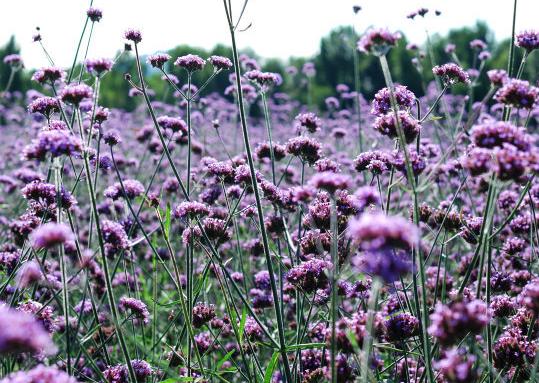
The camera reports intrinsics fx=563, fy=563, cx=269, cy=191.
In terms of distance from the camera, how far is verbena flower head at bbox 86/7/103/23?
3641 mm

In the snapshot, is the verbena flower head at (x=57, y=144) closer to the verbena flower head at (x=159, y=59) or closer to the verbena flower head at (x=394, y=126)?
the verbena flower head at (x=394, y=126)

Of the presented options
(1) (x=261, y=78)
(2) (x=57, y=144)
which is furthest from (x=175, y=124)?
(2) (x=57, y=144)

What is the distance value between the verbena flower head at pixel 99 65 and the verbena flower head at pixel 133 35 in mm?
557

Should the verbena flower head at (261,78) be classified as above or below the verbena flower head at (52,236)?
above

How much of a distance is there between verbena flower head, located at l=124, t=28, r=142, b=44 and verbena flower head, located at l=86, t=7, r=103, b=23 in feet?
1.76

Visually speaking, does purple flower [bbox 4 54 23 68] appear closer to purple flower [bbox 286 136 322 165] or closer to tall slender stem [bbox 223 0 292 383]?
purple flower [bbox 286 136 322 165]

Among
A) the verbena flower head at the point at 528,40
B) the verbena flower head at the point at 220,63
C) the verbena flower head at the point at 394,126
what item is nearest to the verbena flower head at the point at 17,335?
the verbena flower head at the point at 394,126

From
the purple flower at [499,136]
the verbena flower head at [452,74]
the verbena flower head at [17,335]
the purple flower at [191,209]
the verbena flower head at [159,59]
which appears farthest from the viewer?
the verbena flower head at [159,59]

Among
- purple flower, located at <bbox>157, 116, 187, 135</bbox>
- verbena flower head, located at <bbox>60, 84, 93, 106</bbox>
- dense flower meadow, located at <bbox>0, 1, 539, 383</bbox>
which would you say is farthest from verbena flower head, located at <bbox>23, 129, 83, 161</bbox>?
purple flower, located at <bbox>157, 116, 187, 135</bbox>

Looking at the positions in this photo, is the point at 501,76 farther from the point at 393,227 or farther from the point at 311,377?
the point at 311,377

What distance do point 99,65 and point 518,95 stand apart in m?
1.87

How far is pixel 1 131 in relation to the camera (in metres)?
20.2

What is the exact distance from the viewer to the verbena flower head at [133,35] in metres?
3.23

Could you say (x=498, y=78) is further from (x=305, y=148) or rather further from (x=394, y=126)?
(x=305, y=148)
